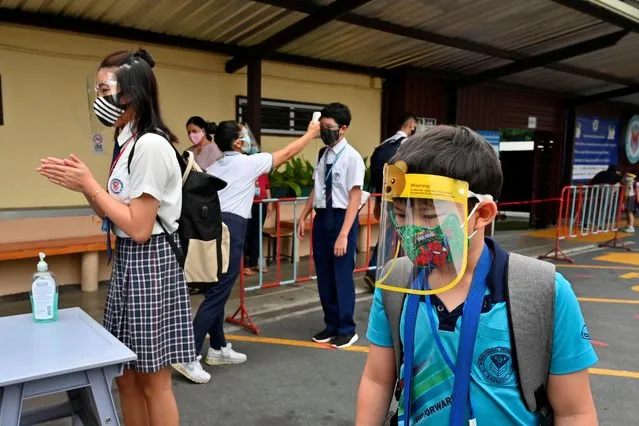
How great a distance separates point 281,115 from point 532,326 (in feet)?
22.2

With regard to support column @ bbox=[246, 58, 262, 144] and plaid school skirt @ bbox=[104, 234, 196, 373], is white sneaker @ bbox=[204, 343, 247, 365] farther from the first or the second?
support column @ bbox=[246, 58, 262, 144]

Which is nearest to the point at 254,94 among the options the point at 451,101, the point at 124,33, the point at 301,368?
the point at 124,33

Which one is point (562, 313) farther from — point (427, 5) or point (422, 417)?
point (427, 5)

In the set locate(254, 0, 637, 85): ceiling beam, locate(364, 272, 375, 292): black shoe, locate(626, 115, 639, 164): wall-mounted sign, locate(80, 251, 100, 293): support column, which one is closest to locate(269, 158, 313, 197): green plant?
locate(364, 272, 375, 292): black shoe

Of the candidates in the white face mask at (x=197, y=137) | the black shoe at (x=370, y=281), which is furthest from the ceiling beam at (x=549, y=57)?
the white face mask at (x=197, y=137)

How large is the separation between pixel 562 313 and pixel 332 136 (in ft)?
9.76

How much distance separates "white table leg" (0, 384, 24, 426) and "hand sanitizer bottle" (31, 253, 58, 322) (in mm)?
529

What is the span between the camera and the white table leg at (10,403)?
5.18 feet

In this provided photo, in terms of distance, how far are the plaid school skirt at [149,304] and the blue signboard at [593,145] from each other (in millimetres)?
12367

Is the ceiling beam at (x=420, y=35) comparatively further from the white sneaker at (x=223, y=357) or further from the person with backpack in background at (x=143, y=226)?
the person with backpack in background at (x=143, y=226)

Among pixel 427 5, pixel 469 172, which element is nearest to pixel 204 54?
pixel 427 5

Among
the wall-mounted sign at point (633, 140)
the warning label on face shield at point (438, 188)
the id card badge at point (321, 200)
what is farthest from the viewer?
the wall-mounted sign at point (633, 140)

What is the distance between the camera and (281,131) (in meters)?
7.60

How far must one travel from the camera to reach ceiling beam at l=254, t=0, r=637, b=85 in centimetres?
576
